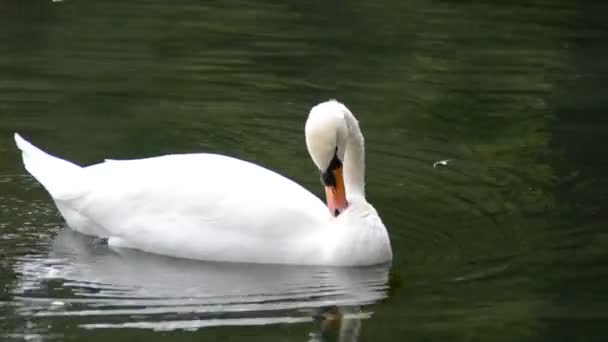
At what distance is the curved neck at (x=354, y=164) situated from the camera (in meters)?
9.27

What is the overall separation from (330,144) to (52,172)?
1.83 meters

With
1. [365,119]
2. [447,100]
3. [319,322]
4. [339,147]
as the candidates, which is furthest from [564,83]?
[319,322]

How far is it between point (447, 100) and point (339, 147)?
4.36m

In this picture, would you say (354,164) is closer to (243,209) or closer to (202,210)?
(243,209)

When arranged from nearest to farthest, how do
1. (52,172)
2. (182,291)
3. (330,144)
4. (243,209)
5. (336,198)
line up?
(182,291), (330,144), (243,209), (336,198), (52,172)

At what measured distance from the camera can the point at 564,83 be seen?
46.1 feet

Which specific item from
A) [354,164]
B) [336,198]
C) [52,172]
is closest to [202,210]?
[336,198]

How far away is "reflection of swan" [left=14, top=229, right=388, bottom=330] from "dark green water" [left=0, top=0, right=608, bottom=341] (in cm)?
2

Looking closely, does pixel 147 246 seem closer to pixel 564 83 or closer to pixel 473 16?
pixel 564 83

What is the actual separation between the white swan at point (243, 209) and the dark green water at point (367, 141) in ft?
0.41

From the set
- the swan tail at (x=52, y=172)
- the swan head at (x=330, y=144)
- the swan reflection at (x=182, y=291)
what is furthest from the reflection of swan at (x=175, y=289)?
the swan head at (x=330, y=144)

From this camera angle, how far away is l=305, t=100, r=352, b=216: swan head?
890cm

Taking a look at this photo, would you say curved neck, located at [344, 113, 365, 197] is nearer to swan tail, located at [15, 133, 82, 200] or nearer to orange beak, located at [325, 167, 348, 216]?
orange beak, located at [325, 167, 348, 216]

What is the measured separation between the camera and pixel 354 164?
9336 millimetres
